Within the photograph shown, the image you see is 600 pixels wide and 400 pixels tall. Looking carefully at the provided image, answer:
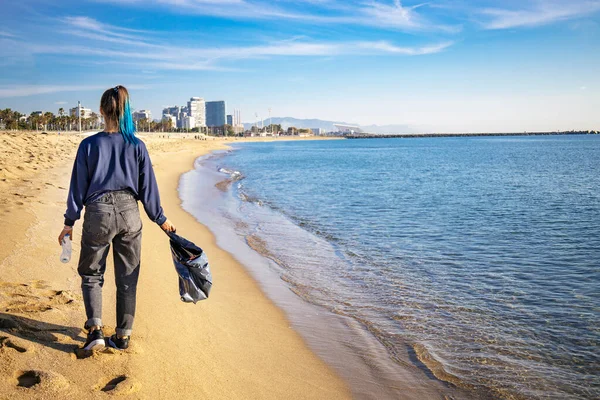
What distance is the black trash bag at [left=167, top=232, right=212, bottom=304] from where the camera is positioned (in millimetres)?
4219

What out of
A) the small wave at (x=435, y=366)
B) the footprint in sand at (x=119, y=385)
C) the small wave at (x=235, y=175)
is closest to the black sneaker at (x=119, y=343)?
the footprint in sand at (x=119, y=385)

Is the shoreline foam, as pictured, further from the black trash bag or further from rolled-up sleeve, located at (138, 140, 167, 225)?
rolled-up sleeve, located at (138, 140, 167, 225)

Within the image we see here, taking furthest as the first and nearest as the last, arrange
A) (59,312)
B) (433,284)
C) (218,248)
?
(218,248)
(433,284)
(59,312)

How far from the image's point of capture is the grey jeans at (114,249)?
381 centimetres

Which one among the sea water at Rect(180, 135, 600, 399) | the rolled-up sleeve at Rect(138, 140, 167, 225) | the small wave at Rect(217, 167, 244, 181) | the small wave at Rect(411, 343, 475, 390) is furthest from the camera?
the small wave at Rect(217, 167, 244, 181)

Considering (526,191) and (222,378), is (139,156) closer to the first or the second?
(222,378)

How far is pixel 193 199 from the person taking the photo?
18.8 meters

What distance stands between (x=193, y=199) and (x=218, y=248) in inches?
353

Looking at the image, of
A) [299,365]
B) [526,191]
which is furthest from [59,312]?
[526,191]

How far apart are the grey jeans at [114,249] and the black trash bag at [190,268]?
34cm

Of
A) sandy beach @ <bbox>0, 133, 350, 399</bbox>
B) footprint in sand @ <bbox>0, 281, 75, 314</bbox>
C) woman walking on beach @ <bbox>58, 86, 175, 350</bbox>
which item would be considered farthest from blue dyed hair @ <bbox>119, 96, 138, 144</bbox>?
footprint in sand @ <bbox>0, 281, 75, 314</bbox>

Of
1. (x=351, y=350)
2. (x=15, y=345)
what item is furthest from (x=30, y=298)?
(x=351, y=350)

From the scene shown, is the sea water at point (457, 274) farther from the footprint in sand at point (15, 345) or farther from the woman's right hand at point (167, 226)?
the footprint in sand at point (15, 345)

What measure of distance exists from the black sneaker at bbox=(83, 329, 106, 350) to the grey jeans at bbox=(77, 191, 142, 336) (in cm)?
8
